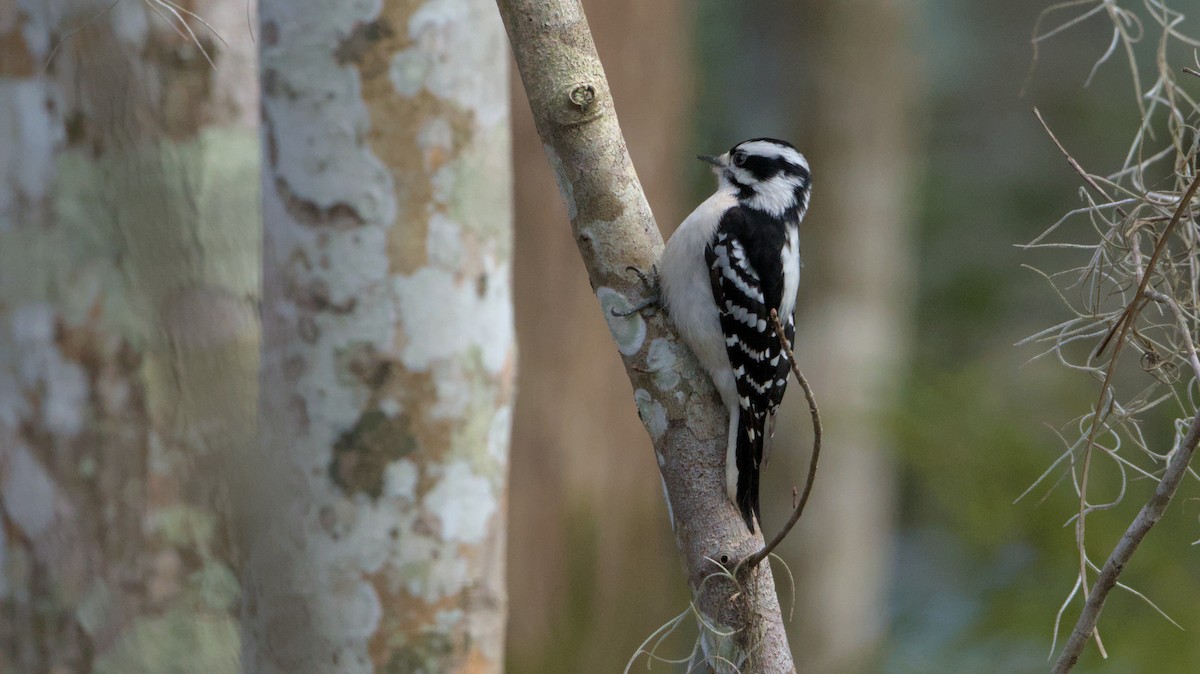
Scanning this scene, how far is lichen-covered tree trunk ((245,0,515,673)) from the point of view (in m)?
3.00

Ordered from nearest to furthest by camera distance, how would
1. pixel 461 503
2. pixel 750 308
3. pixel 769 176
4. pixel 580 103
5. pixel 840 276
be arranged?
pixel 580 103
pixel 461 503
pixel 750 308
pixel 769 176
pixel 840 276

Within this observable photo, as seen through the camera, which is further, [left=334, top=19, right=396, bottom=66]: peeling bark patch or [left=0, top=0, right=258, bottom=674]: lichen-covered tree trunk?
[left=334, top=19, right=396, bottom=66]: peeling bark patch

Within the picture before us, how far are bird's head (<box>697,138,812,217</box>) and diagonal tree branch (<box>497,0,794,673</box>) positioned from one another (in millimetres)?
1300

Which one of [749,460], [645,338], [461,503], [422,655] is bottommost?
[422,655]

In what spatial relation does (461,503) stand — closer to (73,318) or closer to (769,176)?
(73,318)

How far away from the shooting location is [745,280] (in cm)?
338

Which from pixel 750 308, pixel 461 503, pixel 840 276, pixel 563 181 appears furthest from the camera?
pixel 840 276

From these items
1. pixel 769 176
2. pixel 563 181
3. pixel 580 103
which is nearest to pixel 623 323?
pixel 563 181

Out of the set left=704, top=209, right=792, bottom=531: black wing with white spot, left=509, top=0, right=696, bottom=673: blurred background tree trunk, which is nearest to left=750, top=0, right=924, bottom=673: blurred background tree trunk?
left=509, top=0, right=696, bottom=673: blurred background tree trunk

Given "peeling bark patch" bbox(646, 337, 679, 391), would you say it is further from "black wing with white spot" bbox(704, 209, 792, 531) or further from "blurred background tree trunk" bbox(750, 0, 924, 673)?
"blurred background tree trunk" bbox(750, 0, 924, 673)

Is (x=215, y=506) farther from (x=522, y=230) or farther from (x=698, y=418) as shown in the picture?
(x=522, y=230)

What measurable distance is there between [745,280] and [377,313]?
1.14 meters

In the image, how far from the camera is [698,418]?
235 centimetres

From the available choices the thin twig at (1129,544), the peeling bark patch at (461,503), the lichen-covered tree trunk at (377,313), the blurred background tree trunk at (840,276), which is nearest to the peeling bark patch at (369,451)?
the lichen-covered tree trunk at (377,313)
